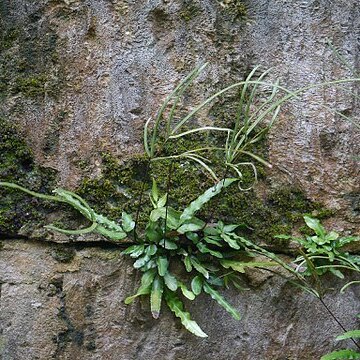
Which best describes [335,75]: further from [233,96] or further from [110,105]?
[110,105]

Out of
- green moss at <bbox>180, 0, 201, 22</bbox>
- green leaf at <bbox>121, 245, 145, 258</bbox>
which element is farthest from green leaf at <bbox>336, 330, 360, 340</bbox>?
green moss at <bbox>180, 0, 201, 22</bbox>

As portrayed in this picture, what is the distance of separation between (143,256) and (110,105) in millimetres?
426

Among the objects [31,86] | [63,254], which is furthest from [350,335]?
[31,86]

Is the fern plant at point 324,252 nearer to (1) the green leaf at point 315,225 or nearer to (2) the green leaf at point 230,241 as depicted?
(1) the green leaf at point 315,225

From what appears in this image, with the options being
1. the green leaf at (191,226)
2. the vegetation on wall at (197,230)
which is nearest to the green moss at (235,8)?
the vegetation on wall at (197,230)

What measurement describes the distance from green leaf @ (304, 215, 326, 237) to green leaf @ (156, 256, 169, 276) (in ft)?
→ 1.33

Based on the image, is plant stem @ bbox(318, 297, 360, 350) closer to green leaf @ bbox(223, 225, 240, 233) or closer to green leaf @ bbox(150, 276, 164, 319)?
green leaf @ bbox(223, 225, 240, 233)

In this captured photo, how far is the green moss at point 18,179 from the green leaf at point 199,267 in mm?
414

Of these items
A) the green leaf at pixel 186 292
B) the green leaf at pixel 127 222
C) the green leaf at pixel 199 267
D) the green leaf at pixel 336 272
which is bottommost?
the green leaf at pixel 336 272

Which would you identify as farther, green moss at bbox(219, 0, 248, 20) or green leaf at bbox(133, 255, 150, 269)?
green moss at bbox(219, 0, 248, 20)

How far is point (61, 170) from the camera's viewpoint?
150cm

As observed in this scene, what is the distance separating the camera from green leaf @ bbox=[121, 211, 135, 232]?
1.45 m

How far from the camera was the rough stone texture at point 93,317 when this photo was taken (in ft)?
4.74

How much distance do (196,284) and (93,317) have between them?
29 centimetres
